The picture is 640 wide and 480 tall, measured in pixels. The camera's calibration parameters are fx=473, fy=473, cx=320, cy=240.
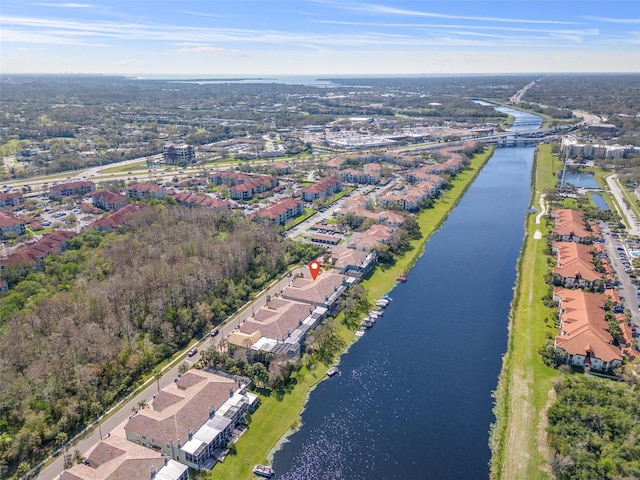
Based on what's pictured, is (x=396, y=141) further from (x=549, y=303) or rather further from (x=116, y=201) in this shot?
(x=549, y=303)

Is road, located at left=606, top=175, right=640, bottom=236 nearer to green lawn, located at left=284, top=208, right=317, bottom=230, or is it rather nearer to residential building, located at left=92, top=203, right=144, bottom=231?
green lawn, located at left=284, top=208, right=317, bottom=230

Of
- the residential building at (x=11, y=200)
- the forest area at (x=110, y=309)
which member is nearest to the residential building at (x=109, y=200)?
the residential building at (x=11, y=200)

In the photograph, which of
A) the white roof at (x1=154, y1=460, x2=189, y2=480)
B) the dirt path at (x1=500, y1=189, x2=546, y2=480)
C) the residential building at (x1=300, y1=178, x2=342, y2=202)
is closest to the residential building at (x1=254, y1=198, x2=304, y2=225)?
the residential building at (x1=300, y1=178, x2=342, y2=202)

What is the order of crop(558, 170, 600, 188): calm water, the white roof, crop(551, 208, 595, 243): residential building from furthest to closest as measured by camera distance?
1. crop(558, 170, 600, 188): calm water
2. crop(551, 208, 595, 243): residential building
3. the white roof

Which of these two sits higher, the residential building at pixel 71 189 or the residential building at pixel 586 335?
the residential building at pixel 71 189

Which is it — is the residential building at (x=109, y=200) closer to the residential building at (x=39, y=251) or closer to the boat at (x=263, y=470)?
the residential building at (x=39, y=251)

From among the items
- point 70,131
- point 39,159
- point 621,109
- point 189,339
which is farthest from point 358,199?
point 621,109
